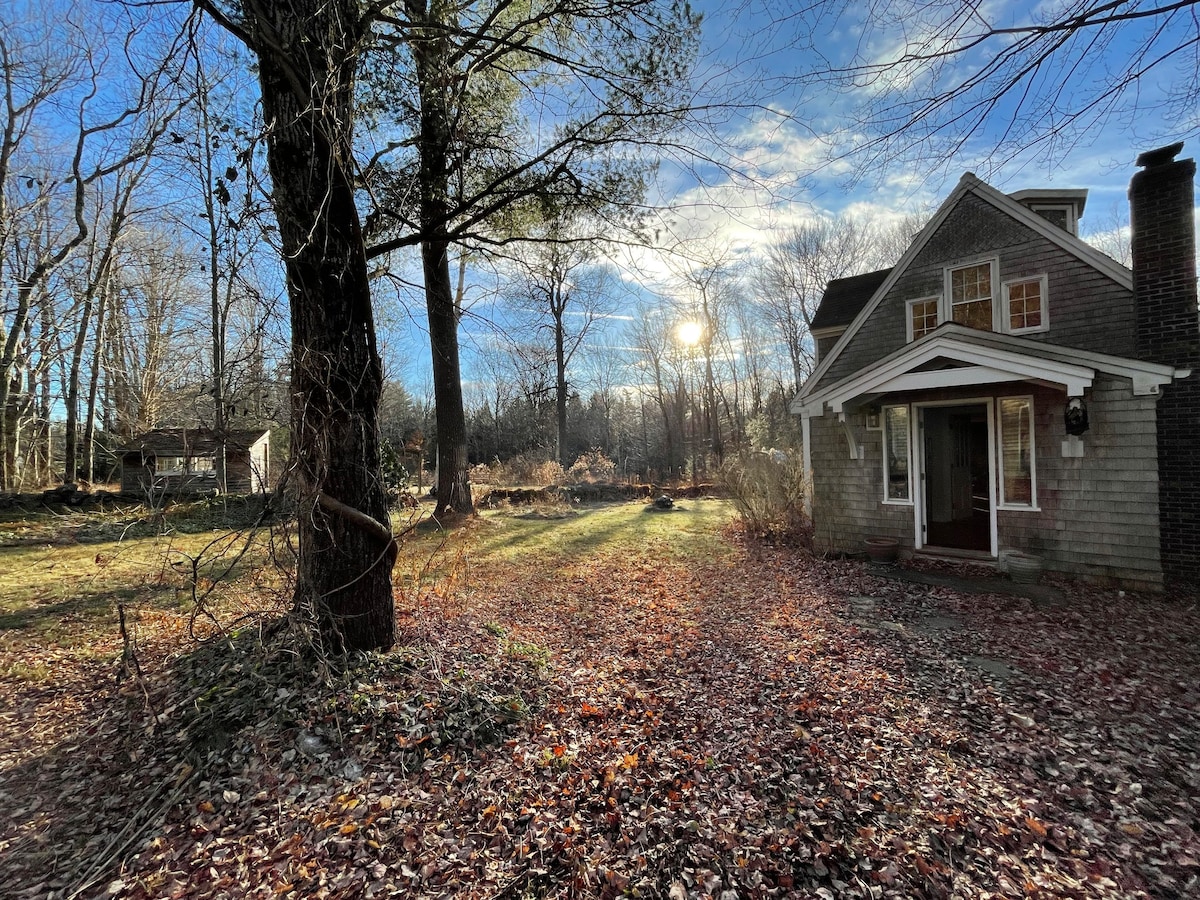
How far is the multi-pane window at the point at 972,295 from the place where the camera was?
847cm

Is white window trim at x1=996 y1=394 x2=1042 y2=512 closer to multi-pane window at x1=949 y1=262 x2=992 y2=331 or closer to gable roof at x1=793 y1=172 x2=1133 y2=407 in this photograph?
multi-pane window at x1=949 y1=262 x2=992 y2=331

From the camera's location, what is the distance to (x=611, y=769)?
2.81m

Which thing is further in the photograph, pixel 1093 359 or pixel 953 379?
pixel 953 379

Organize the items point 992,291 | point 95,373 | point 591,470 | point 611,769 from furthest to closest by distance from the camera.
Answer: point 591,470, point 95,373, point 992,291, point 611,769

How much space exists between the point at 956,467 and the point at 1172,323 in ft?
15.4

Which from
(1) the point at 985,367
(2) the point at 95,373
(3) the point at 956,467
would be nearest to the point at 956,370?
(1) the point at 985,367

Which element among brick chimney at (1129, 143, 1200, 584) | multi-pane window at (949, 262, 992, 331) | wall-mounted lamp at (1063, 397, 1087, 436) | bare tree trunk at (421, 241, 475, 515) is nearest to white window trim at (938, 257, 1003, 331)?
multi-pane window at (949, 262, 992, 331)

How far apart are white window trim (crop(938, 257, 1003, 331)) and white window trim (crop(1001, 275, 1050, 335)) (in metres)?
0.09

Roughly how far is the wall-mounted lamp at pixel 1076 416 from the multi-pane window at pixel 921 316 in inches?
112

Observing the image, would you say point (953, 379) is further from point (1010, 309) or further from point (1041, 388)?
point (1010, 309)

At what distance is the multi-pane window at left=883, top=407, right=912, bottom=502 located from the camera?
26.8 ft

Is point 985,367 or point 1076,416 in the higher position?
point 985,367

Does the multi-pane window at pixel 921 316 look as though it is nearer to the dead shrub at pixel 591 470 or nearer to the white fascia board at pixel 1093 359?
the white fascia board at pixel 1093 359

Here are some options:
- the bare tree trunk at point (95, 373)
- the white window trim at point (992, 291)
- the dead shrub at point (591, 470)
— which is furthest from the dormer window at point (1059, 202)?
the bare tree trunk at point (95, 373)
